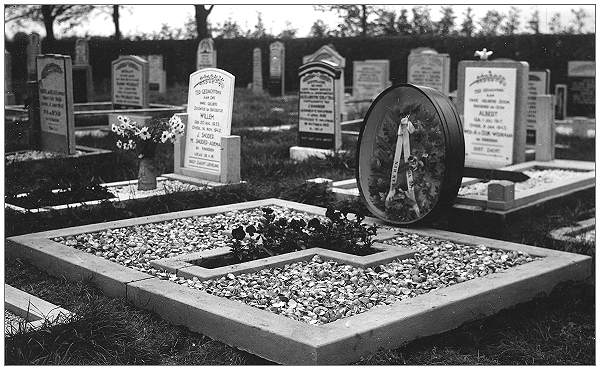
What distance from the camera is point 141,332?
493 centimetres

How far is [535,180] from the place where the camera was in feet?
33.0

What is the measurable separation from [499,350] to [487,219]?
306 centimetres

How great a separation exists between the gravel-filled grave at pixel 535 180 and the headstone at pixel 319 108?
118 inches

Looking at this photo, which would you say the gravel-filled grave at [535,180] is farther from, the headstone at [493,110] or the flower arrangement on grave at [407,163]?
the flower arrangement on grave at [407,163]

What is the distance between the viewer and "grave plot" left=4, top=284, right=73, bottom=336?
15.4ft

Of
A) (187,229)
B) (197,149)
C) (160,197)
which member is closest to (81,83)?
(197,149)

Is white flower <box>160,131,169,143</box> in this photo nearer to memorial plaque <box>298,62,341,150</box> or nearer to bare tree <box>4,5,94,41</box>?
memorial plaque <box>298,62,341,150</box>

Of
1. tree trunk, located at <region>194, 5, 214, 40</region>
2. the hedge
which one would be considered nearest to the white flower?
the hedge

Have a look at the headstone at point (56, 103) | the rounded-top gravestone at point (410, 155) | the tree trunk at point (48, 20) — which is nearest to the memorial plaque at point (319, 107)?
the headstone at point (56, 103)

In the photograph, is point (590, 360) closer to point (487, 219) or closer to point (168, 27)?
point (487, 219)

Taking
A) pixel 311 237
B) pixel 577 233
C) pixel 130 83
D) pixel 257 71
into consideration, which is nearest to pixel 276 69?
pixel 257 71

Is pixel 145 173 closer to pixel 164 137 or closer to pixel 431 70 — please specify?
pixel 164 137

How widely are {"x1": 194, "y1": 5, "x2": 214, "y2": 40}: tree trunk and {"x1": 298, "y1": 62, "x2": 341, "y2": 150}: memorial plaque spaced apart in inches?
573

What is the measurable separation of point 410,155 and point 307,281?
2.04 meters
